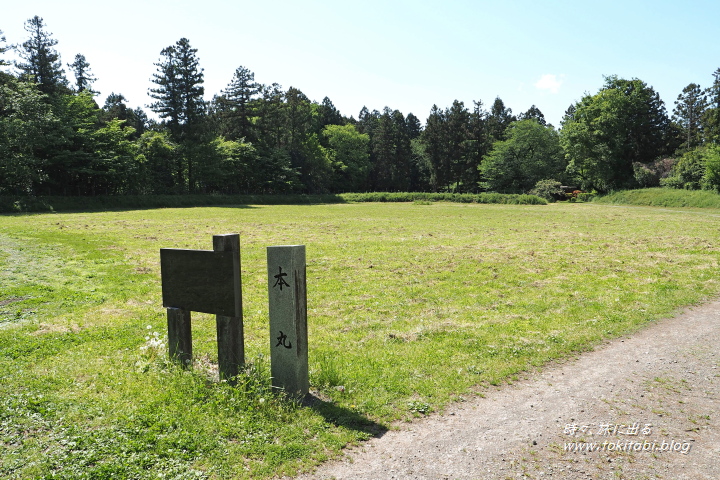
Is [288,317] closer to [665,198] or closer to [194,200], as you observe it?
[194,200]

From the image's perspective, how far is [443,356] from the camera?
Answer: 647 centimetres

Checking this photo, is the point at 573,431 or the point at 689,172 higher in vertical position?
the point at 689,172

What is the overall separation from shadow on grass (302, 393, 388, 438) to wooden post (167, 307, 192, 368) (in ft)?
5.27

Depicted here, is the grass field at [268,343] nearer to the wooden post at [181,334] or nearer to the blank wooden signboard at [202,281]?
the wooden post at [181,334]

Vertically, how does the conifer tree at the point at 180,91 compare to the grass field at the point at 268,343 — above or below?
above

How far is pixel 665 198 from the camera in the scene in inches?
1950

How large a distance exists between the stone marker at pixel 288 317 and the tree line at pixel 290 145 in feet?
144

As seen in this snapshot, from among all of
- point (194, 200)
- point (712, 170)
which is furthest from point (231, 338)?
point (712, 170)

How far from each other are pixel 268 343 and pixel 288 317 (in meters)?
2.20

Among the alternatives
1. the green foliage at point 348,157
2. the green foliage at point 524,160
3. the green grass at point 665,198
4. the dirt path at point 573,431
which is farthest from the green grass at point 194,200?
the dirt path at point 573,431

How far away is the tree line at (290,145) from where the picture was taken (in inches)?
1809

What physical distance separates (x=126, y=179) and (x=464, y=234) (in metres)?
44.0

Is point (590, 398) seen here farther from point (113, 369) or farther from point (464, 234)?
point (464, 234)

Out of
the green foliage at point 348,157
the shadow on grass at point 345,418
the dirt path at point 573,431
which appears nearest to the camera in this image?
the dirt path at point 573,431
